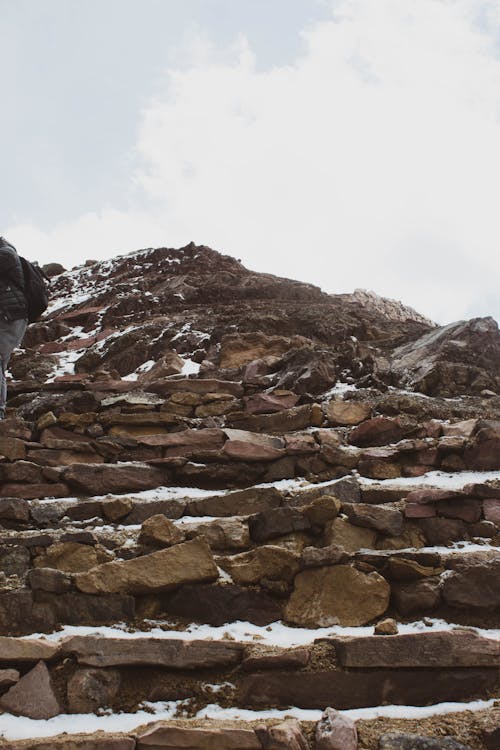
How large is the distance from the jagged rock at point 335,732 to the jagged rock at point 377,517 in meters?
2.00

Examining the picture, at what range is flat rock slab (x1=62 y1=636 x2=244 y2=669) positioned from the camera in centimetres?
417

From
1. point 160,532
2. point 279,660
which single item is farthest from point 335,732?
point 160,532

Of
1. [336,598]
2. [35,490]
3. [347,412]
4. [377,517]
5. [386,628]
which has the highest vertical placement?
[347,412]

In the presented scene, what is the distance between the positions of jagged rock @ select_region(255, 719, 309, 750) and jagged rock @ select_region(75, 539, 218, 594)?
1533 millimetres

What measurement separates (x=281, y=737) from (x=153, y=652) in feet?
3.61

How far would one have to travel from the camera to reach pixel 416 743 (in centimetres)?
353

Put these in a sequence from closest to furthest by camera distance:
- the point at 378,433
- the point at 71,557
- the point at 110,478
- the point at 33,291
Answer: the point at 71,557, the point at 110,478, the point at 378,433, the point at 33,291

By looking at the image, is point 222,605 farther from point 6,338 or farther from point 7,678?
point 6,338

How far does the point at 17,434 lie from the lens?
7191mm

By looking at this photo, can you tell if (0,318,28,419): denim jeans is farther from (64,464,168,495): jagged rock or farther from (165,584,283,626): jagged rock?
(165,584,283,626): jagged rock

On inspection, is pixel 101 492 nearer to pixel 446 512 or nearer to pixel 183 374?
pixel 446 512

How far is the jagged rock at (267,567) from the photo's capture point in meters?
5.02

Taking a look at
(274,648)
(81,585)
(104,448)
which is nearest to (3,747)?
(81,585)

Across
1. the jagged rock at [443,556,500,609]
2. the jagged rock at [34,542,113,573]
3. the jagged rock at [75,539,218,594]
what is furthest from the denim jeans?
the jagged rock at [443,556,500,609]
